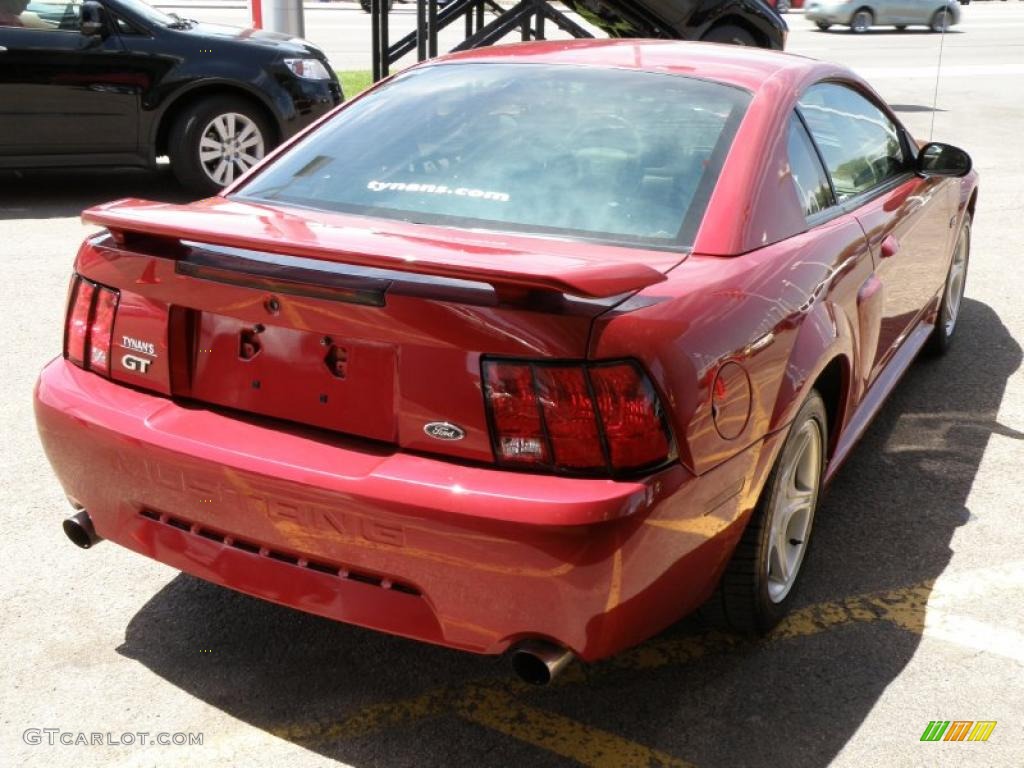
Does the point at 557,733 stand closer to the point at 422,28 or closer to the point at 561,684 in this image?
the point at 561,684

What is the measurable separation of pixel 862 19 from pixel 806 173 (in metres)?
29.4

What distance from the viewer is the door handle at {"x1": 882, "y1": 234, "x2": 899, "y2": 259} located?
399cm

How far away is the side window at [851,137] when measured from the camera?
3.87 m

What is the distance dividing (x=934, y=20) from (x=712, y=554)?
102 ft

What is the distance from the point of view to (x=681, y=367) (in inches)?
103

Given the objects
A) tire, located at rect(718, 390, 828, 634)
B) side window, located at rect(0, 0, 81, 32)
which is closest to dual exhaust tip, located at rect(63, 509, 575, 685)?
tire, located at rect(718, 390, 828, 634)

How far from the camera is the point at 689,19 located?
13.5 metres

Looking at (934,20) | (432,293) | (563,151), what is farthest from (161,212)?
(934,20)

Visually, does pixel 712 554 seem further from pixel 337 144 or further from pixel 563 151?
pixel 337 144

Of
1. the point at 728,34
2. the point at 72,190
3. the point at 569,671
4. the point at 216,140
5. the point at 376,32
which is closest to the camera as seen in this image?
the point at 569,671

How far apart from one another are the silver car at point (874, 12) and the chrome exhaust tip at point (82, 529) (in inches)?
1189

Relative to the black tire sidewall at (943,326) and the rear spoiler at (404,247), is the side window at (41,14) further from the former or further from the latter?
the rear spoiler at (404,247)

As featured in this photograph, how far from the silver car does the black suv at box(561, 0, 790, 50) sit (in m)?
17.4

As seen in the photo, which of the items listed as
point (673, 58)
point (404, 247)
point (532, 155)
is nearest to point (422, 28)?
point (673, 58)
